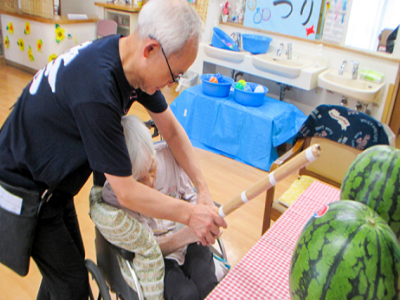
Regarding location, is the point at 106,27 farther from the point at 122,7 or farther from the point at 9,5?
the point at 9,5

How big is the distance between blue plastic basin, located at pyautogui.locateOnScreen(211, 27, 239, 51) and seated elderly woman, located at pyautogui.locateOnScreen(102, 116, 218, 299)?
9.46ft

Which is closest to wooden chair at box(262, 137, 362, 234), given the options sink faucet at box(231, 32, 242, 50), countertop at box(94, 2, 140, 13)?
sink faucet at box(231, 32, 242, 50)

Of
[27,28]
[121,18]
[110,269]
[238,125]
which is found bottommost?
[238,125]

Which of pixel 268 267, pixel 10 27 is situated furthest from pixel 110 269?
pixel 10 27

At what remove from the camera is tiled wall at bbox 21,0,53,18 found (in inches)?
198

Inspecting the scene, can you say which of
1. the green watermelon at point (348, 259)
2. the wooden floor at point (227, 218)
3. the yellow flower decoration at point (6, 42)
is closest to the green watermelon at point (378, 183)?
the green watermelon at point (348, 259)

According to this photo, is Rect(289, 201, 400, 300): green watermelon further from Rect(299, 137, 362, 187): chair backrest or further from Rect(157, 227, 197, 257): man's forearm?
Rect(299, 137, 362, 187): chair backrest

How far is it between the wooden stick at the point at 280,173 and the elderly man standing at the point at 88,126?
16 cm

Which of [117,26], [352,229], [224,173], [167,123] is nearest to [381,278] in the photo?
[352,229]

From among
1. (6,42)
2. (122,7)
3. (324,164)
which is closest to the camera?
(324,164)

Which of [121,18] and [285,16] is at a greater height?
[285,16]

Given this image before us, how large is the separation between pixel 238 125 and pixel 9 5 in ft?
15.2

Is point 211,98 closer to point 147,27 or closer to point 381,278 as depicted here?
point 147,27

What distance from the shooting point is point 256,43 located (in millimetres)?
3965
